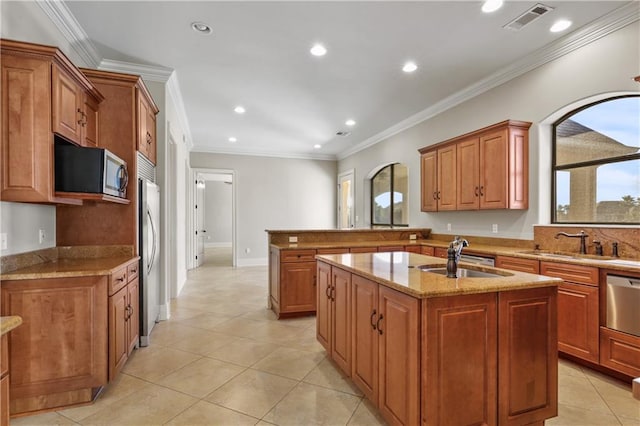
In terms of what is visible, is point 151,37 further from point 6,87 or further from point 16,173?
point 16,173

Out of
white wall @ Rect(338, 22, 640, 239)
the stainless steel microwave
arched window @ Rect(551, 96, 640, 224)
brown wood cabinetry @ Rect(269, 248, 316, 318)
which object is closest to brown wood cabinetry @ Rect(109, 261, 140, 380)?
the stainless steel microwave

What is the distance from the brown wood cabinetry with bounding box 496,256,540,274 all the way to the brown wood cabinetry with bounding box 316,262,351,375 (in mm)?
1961

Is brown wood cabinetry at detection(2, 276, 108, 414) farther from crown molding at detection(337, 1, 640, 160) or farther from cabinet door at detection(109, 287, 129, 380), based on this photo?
crown molding at detection(337, 1, 640, 160)

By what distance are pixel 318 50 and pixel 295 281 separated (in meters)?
2.67

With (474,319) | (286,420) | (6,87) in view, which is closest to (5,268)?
(6,87)

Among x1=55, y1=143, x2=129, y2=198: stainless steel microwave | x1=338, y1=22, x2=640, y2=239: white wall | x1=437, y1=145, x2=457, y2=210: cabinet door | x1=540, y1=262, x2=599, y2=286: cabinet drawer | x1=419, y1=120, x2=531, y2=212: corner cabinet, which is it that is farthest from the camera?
x1=437, y1=145, x2=457, y2=210: cabinet door

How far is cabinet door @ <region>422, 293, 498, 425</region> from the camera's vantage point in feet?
5.13

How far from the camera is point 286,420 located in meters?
2.03

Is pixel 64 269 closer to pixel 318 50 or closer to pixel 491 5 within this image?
pixel 318 50

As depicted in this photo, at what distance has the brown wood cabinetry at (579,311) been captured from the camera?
2.61 metres

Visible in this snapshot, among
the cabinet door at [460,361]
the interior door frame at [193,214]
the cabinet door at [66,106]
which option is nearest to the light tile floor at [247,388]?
the cabinet door at [460,361]

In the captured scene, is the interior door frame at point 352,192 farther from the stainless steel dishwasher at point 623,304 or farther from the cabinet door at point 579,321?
the stainless steel dishwasher at point 623,304

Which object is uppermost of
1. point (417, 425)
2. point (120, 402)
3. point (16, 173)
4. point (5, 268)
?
point (16, 173)

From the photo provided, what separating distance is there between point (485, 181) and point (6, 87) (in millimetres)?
4470
